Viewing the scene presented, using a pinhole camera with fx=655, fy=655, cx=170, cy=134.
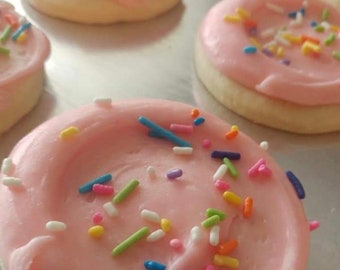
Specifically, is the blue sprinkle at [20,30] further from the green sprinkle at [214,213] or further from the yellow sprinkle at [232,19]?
the green sprinkle at [214,213]

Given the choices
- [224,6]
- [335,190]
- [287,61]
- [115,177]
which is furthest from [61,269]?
[224,6]

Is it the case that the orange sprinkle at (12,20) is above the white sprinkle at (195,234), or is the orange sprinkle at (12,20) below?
above

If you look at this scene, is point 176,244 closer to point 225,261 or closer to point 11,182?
point 225,261

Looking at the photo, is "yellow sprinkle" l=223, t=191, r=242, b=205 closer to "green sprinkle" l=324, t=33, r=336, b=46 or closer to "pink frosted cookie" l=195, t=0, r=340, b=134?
"pink frosted cookie" l=195, t=0, r=340, b=134

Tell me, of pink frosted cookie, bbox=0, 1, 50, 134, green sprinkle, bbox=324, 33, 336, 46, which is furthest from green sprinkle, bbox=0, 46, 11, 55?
green sprinkle, bbox=324, 33, 336, 46

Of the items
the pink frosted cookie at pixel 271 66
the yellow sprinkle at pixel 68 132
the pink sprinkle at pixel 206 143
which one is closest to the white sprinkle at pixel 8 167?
the yellow sprinkle at pixel 68 132

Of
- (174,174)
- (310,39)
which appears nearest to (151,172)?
(174,174)

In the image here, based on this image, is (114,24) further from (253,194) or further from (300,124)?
(253,194)
